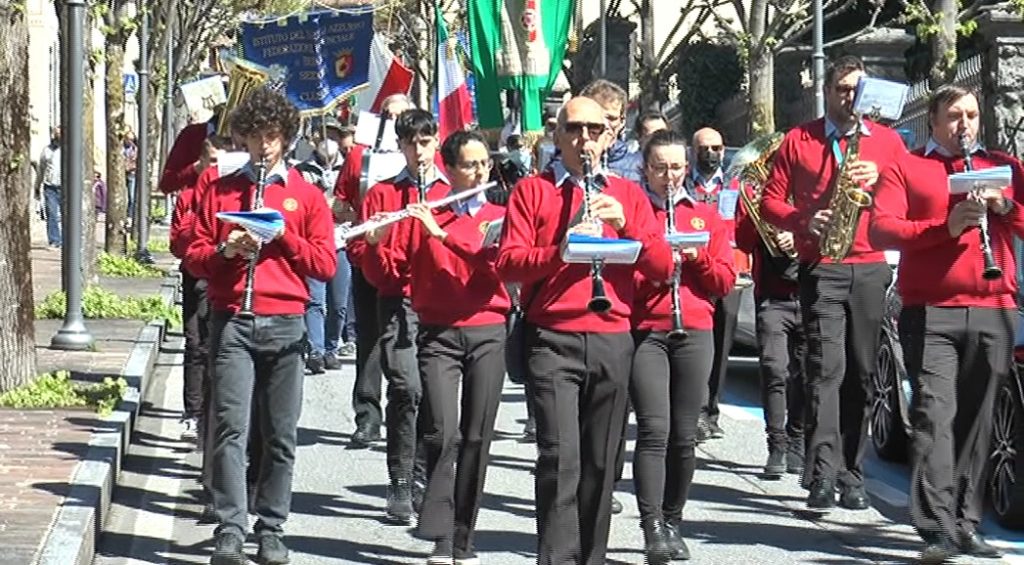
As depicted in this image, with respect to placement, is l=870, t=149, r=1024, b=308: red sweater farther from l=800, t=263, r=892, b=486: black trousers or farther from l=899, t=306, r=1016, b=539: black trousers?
l=800, t=263, r=892, b=486: black trousers

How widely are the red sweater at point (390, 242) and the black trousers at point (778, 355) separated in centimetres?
234

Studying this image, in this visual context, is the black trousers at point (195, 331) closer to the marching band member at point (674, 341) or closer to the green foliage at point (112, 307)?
the marching band member at point (674, 341)

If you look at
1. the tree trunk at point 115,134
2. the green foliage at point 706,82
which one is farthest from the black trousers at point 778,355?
the green foliage at point 706,82

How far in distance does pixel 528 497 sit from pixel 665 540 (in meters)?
2.21

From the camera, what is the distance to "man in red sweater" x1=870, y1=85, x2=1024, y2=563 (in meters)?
9.40

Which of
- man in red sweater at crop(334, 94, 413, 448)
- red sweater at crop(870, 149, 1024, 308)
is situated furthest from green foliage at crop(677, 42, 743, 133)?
red sweater at crop(870, 149, 1024, 308)

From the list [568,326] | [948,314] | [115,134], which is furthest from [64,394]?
[115,134]

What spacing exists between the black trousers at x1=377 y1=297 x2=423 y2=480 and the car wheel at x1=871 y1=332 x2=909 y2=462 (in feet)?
8.70

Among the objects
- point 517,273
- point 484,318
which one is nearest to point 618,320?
point 517,273

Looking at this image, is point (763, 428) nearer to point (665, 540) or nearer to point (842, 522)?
point (842, 522)

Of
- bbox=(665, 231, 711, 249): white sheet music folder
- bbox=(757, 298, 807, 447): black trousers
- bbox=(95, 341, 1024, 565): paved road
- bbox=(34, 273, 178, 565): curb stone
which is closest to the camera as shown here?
bbox=(34, 273, 178, 565): curb stone

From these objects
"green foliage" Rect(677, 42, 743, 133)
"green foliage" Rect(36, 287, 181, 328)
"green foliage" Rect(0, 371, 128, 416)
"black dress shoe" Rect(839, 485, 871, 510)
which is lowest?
"black dress shoe" Rect(839, 485, 871, 510)

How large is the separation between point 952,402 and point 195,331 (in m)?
4.58

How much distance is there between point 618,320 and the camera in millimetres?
8414
